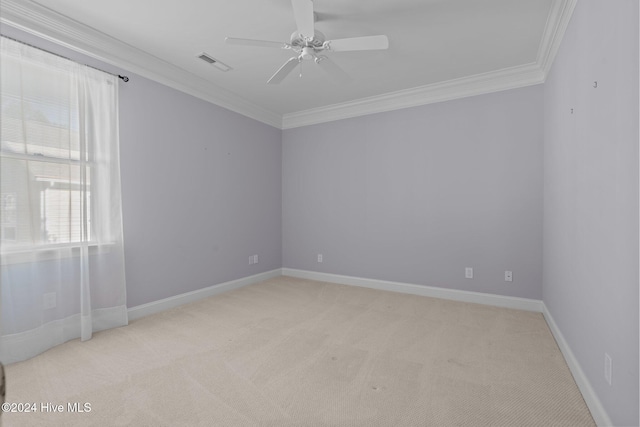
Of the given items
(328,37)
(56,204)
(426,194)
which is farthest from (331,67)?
(56,204)

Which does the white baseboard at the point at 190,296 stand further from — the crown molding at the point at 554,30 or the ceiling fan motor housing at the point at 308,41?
the crown molding at the point at 554,30

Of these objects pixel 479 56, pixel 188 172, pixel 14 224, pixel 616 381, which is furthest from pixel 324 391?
pixel 479 56

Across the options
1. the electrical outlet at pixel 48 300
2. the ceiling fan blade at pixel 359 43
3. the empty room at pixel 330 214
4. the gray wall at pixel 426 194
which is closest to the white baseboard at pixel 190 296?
the empty room at pixel 330 214

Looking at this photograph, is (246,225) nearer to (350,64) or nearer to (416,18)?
(350,64)

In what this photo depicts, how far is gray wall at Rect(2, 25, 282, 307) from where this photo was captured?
2973 millimetres

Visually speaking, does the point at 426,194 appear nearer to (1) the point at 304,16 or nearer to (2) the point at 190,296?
(1) the point at 304,16

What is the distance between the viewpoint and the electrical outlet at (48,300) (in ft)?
7.70

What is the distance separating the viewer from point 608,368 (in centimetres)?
142

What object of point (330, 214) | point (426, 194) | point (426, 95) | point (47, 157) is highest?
point (426, 95)

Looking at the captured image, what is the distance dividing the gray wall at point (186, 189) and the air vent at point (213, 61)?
58 centimetres

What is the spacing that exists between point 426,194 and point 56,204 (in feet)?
12.6

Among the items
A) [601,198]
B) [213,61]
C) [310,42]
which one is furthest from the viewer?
[213,61]

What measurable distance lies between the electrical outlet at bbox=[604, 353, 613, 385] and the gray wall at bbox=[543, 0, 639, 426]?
0.13 feet

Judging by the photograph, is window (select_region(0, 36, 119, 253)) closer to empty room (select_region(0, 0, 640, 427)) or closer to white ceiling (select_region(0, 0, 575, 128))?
empty room (select_region(0, 0, 640, 427))
